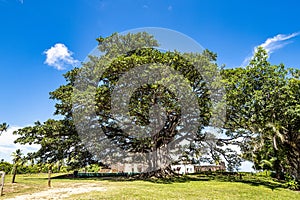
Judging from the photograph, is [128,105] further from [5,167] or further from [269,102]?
[5,167]

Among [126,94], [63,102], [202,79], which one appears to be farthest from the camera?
[63,102]

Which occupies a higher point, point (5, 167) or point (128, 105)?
point (128, 105)

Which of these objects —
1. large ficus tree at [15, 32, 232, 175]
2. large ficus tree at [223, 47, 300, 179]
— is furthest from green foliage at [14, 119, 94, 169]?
large ficus tree at [223, 47, 300, 179]

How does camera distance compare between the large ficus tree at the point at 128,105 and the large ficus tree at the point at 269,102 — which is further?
the large ficus tree at the point at 128,105

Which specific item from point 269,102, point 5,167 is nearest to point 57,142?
point 269,102

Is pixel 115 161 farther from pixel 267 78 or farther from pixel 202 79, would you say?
pixel 267 78

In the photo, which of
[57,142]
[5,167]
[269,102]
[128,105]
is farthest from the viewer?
[5,167]

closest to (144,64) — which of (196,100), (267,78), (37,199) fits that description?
(196,100)

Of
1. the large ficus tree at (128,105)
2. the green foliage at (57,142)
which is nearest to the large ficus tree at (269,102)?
the large ficus tree at (128,105)

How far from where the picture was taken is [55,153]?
2350 centimetres

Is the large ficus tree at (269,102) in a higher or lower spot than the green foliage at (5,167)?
higher

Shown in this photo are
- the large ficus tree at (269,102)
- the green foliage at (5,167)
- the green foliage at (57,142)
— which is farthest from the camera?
the green foliage at (5,167)

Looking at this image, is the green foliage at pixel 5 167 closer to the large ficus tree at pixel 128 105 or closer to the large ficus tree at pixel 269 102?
the large ficus tree at pixel 128 105

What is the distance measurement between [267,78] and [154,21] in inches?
351
